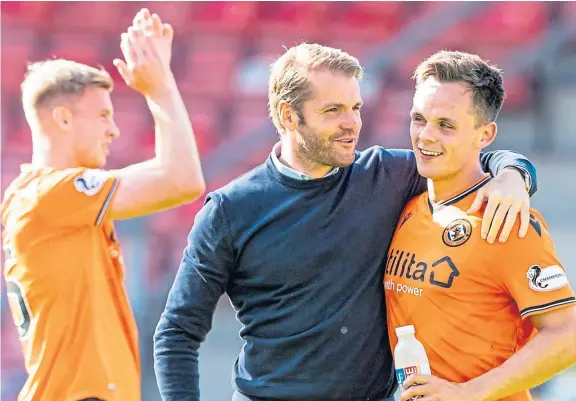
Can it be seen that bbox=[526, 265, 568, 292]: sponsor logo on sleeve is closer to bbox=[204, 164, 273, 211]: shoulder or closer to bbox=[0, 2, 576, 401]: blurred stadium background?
bbox=[204, 164, 273, 211]: shoulder

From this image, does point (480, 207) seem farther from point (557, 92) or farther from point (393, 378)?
point (557, 92)

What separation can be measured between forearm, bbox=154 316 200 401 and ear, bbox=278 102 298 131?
73 cm

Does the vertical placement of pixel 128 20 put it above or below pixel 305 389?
above

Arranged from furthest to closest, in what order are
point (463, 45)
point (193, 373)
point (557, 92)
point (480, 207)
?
point (463, 45) < point (557, 92) < point (193, 373) < point (480, 207)

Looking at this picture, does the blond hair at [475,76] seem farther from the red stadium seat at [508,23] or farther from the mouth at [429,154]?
the red stadium seat at [508,23]

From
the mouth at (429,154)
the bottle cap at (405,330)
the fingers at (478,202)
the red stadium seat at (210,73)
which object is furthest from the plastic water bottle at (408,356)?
the red stadium seat at (210,73)

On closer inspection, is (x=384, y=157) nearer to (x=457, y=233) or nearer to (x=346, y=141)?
(x=346, y=141)

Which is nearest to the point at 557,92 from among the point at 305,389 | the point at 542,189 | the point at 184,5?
the point at 542,189

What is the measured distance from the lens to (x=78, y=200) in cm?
307

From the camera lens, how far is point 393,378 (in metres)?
2.88

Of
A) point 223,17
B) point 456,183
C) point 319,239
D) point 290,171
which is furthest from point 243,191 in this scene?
point 223,17

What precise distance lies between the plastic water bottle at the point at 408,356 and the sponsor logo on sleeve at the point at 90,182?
3.74ft

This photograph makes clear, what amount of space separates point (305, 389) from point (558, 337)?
2.54 ft

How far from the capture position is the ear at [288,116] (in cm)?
297
